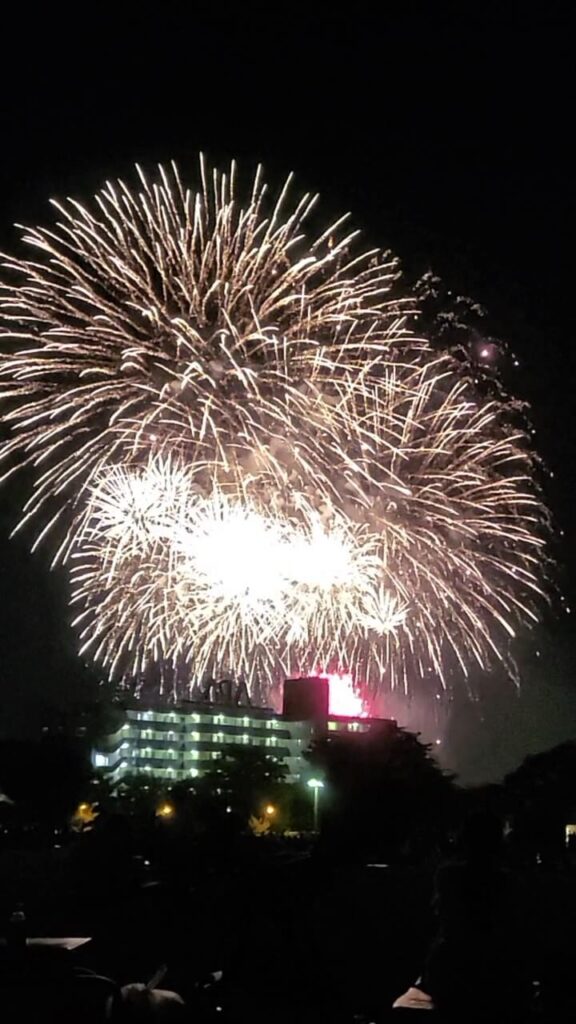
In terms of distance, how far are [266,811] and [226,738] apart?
34.0 metres

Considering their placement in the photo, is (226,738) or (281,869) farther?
(226,738)

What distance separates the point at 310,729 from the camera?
288 ft

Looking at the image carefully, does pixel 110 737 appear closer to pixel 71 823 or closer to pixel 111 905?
pixel 71 823

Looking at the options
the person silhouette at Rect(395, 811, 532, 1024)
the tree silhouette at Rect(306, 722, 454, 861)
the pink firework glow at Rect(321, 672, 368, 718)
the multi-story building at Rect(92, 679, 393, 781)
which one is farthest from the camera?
the pink firework glow at Rect(321, 672, 368, 718)

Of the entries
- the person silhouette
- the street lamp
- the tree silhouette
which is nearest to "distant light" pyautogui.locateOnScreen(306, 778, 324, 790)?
the street lamp

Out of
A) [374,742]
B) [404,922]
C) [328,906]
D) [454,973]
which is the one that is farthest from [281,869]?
[374,742]

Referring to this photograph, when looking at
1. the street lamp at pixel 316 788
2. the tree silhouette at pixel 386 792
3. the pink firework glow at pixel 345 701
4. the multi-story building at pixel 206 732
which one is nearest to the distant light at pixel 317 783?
the street lamp at pixel 316 788

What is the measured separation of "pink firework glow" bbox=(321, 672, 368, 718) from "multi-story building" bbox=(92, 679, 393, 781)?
107 cm

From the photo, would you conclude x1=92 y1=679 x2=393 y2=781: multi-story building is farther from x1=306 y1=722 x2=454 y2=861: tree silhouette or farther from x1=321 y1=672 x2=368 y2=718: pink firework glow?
x1=306 y1=722 x2=454 y2=861: tree silhouette

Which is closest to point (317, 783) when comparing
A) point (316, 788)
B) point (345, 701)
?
point (316, 788)

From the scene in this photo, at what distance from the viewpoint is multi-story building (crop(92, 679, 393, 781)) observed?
87375 mm

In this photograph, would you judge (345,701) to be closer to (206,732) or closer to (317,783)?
(206,732)

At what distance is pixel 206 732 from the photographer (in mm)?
95438

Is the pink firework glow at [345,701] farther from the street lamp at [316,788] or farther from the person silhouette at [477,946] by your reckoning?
the person silhouette at [477,946]
